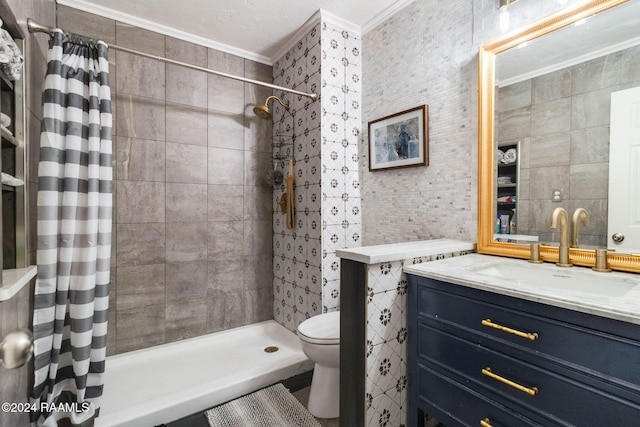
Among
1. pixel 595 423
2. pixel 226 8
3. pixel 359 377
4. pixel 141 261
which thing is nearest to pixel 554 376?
pixel 595 423

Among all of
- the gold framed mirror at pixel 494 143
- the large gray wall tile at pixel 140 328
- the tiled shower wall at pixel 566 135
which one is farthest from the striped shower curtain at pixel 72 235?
the tiled shower wall at pixel 566 135

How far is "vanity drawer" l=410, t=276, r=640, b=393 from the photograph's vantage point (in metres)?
0.75

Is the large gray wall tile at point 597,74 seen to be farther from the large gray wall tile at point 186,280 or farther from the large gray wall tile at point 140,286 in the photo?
the large gray wall tile at point 140,286

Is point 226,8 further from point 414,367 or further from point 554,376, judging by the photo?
point 554,376

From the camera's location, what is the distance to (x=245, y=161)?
2.51 m

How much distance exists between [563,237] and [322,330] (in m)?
1.23

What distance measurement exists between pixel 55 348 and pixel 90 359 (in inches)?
6.3

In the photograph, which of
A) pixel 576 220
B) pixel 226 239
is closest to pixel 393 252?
pixel 576 220

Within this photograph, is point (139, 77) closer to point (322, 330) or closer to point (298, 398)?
point (322, 330)

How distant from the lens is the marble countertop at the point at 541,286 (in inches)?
30.3

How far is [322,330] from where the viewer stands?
66.1 inches

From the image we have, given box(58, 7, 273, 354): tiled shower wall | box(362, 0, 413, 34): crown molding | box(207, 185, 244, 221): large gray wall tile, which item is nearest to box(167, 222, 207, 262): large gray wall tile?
box(58, 7, 273, 354): tiled shower wall

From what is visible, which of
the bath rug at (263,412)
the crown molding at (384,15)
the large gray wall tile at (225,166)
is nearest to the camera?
the bath rug at (263,412)

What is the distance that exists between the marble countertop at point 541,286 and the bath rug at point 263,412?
3.35 feet
